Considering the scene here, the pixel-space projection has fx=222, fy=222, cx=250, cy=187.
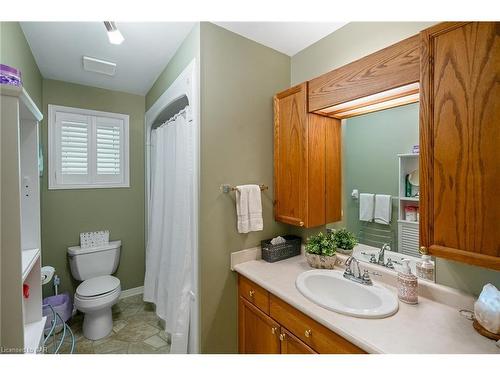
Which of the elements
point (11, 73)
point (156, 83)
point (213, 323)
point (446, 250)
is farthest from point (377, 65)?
point (156, 83)

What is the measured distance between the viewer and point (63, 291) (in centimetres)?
228

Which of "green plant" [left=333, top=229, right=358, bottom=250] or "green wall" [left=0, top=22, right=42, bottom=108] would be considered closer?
"green wall" [left=0, top=22, right=42, bottom=108]

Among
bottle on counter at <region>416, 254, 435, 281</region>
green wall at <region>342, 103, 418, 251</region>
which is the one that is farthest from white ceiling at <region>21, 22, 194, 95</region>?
bottle on counter at <region>416, 254, 435, 281</region>

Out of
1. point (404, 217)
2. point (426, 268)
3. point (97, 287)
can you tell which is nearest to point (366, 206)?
point (404, 217)

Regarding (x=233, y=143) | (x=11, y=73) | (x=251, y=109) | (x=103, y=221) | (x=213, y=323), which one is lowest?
(x=213, y=323)

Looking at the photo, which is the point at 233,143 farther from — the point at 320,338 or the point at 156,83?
the point at 156,83

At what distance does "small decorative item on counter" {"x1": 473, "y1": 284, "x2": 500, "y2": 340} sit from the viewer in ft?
2.51

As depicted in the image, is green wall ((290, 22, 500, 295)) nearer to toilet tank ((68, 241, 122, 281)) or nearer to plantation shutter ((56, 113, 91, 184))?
toilet tank ((68, 241, 122, 281))

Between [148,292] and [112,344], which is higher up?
[148,292]

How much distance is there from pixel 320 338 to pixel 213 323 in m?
0.78

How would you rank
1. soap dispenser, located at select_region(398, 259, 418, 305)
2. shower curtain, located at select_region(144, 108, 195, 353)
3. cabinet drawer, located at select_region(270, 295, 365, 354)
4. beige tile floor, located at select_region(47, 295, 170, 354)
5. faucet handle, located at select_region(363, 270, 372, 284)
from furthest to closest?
beige tile floor, located at select_region(47, 295, 170, 354) < shower curtain, located at select_region(144, 108, 195, 353) < faucet handle, located at select_region(363, 270, 372, 284) < soap dispenser, located at select_region(398, 259, 418, 305) < cabinet drawer, located at select_region(270, 295, 365, 354)

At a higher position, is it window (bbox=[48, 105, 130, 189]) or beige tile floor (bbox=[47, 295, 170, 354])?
window (bbox=[48, 105, 130, 189])

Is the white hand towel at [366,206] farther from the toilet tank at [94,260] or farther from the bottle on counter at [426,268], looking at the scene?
the toilet tank at [94,260]

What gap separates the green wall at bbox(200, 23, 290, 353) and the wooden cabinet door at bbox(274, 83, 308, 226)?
99 mm
